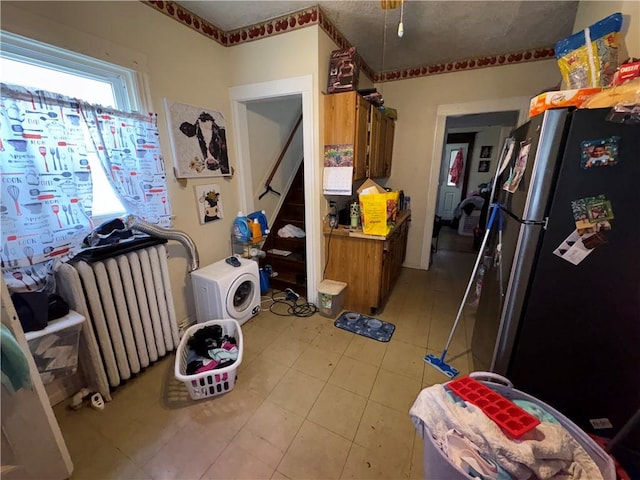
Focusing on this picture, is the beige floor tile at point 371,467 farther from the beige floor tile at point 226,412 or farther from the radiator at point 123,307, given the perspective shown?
the radiator at point 123,307

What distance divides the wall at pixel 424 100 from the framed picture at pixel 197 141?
88.7 inches

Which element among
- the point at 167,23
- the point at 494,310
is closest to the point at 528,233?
the point at 494,310

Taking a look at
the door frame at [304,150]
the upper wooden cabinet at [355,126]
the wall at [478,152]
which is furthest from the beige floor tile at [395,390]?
the wall at [478,152]

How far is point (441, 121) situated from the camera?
309cm

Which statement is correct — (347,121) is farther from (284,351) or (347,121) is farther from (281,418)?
(281,418)

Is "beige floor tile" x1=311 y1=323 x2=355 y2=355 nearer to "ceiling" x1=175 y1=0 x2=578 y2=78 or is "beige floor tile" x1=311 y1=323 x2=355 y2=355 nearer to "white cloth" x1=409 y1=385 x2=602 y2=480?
"white cloth" x1=409 y1=385 x2=602 y2=480

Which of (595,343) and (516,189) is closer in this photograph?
(595,343)

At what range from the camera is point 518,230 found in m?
1.24

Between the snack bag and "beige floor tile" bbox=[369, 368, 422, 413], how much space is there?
1.95 m

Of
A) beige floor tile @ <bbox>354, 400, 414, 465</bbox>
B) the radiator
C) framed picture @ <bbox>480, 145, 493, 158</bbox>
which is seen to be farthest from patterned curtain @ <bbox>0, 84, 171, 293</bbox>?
framed picture @ <bbox>480, 145, 493, 158</bbox>

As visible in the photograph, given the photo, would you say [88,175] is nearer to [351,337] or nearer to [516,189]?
[351,337]

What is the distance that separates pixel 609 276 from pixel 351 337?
165 centimetres

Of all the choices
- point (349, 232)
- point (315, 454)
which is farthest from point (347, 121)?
point (315, 454)

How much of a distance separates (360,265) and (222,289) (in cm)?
127
